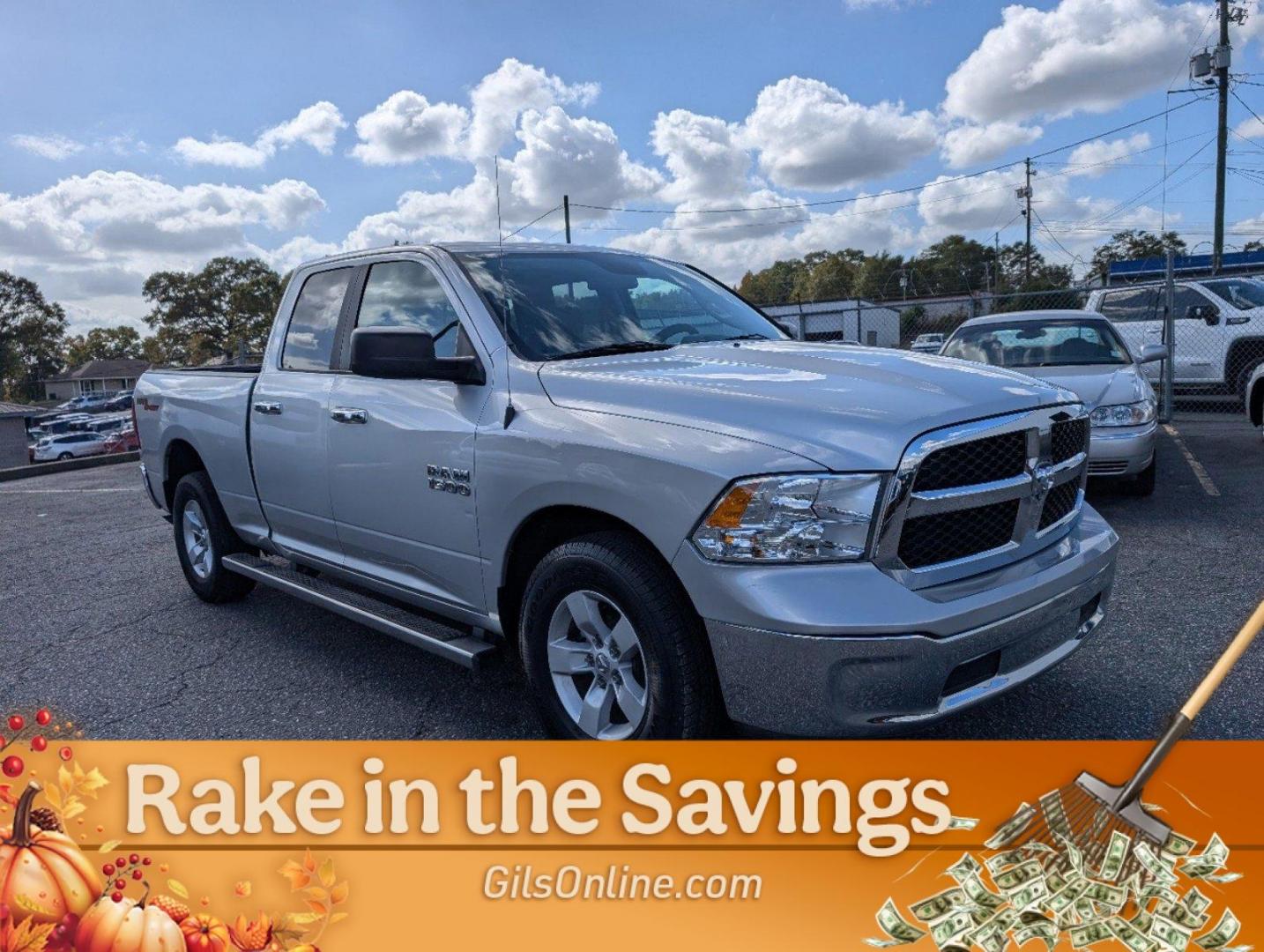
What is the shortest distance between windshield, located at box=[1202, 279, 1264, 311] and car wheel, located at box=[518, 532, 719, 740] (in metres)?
12.9

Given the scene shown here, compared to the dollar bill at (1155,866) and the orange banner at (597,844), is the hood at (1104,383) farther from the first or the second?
the dollar bill at (1155,866)

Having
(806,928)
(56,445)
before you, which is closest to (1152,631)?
(806,928)

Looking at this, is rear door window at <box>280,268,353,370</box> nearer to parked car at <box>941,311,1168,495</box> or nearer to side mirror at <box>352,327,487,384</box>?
side mirror at <box>352,327,487,384</box>

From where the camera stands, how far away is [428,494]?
331 centimetres

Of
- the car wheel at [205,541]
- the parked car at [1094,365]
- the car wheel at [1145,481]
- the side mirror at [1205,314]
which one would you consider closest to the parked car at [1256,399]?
the parked car at [1094,365]

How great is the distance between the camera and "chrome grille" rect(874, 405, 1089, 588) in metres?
2.35

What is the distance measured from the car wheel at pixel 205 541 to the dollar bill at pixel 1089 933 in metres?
4.26

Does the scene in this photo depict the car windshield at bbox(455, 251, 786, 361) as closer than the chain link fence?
Yes

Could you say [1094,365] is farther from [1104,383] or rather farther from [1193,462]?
[1193,462]

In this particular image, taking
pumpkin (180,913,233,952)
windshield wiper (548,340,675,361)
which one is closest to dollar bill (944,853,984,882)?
pumpkin (180,913,233,952)

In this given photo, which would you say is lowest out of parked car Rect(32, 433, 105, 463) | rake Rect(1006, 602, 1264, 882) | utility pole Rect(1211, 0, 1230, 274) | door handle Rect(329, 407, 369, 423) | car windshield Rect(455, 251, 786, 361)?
parked car Rect(32, 433, 105, 463)

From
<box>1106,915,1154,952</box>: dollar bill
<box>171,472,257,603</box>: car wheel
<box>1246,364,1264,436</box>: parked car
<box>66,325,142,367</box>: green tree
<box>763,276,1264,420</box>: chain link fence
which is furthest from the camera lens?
Result: <box>66,325,142,367</box>: green tree

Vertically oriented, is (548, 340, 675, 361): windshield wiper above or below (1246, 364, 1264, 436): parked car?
above

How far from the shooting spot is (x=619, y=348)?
3.38m
